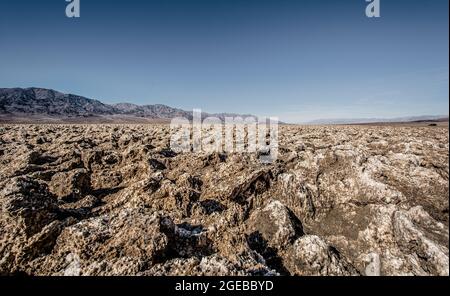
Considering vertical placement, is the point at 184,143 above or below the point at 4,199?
above

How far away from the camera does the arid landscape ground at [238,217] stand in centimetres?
523

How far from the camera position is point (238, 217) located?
737 cm

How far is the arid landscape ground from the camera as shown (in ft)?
17.1

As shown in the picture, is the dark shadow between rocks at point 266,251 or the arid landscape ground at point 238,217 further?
the dark shadow between rocks at point 266,251

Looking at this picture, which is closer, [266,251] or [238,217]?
[266,251]

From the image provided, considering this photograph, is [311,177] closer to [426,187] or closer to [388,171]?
[388,171]

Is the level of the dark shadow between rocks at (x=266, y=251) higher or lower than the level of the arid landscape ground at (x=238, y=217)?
lower

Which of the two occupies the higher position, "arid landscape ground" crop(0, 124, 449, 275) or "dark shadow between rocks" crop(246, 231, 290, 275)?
"arid landscape ground" crop(0, 124, 449, 275)

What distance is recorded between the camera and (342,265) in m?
5.75

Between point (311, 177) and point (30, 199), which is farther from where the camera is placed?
point (311, 177)

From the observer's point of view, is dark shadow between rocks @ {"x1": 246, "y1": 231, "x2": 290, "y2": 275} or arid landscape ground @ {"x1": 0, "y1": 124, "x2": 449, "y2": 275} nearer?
arid landscape ground @ {"x1": 0, "y1": 124, "x2": 449, "y2": 275}

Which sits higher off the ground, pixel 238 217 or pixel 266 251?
pixel 238 217

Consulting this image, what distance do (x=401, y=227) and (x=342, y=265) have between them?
6.04ft
